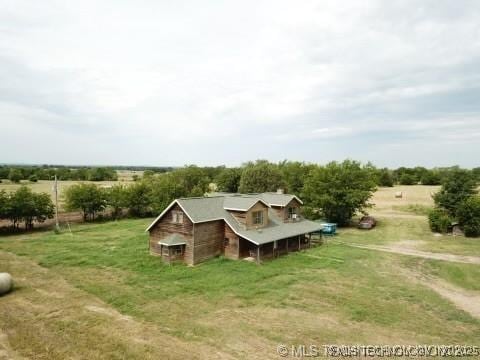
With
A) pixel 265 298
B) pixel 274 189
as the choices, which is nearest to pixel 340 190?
pixel 274 189

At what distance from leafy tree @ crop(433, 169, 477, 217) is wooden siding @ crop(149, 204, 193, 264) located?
35.4m

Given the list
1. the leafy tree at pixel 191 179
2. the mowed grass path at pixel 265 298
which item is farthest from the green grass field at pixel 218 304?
the leafy tree at pixel 191 179

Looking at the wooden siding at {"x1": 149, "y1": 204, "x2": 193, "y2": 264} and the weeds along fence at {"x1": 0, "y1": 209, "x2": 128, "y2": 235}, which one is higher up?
the wooden siding at {"x1": 149, "y1": 204, "x2": 193, "y2": 264}

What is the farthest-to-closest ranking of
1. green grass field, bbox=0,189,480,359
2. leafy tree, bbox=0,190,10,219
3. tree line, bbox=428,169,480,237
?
leafy tree, bbox=0,190,10,219
tree line, bbox=428,169,480,237
green grass field, bbox=0,189,480,359

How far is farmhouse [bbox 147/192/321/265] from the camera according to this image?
2666 cm

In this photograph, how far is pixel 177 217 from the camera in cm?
2753

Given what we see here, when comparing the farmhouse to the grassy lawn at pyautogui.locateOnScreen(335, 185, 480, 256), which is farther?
the grassy lawn at pyautogui.locateOnScreen(335, 185, 480, 256)

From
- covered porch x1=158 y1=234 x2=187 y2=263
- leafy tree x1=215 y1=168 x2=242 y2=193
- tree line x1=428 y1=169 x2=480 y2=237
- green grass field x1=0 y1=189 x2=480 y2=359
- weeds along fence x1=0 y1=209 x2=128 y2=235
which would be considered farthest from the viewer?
leafy tree x1=215 y1=168 x2=242 y2=193

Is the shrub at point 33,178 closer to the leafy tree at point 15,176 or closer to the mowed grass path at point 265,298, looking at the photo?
the leafy tree at point 15,176

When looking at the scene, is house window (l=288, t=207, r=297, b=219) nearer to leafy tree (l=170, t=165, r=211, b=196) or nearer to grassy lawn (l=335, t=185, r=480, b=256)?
grassy lawn (l=335, t=185, r=480, b=256)

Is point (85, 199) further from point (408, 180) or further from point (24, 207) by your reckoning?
point (408, 180)

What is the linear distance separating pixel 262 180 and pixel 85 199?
3150 cm

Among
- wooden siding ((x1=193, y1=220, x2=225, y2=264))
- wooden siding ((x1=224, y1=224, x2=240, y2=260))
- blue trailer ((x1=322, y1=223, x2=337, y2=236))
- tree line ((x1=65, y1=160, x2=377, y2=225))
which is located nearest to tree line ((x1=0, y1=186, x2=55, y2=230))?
tree line ((x1=65, y1=160, x2=377, y2=225))

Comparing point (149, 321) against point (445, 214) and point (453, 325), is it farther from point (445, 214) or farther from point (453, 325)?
point (445, 214)
